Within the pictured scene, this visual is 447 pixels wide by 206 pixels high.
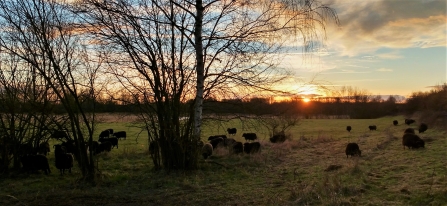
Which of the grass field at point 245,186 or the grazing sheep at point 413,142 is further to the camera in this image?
the grazing sheep at point 413,142

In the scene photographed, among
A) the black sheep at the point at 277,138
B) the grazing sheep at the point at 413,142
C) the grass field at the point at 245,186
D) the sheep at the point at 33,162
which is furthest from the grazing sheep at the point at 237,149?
the grazing sheep at the point at 413,142

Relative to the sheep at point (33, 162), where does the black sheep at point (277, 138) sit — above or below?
below

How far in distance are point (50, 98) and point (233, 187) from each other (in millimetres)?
7455

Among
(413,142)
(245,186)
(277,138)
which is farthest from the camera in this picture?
Answer: (277,138)

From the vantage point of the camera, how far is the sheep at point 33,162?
12.3 m

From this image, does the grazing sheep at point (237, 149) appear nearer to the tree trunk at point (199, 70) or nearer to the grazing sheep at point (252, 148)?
the grazing sheep at point (252, 148)

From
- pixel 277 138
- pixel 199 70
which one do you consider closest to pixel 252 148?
pixel 199 70

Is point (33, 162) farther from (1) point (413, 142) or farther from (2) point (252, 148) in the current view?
(1) point (413, 142)

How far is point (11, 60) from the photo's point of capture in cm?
1234

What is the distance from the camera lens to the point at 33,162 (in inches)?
484

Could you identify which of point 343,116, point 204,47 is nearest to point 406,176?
point 204,47

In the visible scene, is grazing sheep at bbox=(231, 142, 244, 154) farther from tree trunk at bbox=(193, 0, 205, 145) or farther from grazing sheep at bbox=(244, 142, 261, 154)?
tree trunk at bbox=(193, 0, 205, 145)

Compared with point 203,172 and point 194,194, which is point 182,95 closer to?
point 203,172

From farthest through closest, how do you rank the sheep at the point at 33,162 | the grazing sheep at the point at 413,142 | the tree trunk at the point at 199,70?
the grazing sheep at the point at 413,142
the sheep at the point at 33,162
the tree trunk at the point at 199,70
